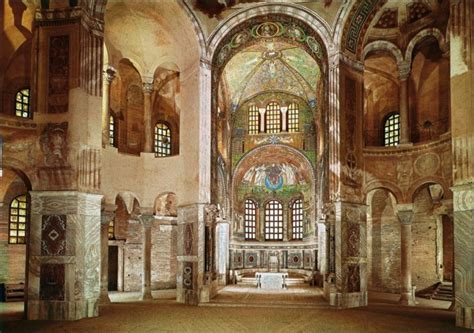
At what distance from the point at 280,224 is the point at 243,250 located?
11.3 ft

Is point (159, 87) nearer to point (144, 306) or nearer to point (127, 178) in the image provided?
point (127, 178)

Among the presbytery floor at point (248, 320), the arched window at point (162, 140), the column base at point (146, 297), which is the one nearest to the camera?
the presbytery floor at point (248, 320)

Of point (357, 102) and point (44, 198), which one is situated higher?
point (357, 102)

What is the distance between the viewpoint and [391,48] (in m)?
24.1

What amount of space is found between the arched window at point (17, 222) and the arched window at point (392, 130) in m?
17.2

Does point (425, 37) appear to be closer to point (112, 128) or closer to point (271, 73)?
point (271, 73)

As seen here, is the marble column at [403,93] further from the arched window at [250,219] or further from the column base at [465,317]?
the arched window at [250,219]

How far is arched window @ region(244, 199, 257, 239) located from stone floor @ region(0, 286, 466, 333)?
45.1 feet

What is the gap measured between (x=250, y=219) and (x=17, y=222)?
1703cm

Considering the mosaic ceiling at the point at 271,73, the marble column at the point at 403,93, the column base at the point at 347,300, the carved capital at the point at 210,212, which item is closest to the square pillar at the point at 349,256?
the column base at the point at 347,300

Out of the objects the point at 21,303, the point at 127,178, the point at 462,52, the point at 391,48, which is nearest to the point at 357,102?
the point at 391,48

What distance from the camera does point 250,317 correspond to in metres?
16.7

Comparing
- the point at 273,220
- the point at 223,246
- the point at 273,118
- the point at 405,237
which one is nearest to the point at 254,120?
the point at 273,118

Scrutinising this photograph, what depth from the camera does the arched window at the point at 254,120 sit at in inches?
1346
